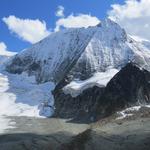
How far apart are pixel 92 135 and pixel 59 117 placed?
66595 mm

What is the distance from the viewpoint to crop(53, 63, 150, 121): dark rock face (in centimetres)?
11562

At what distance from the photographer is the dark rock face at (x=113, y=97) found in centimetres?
11562

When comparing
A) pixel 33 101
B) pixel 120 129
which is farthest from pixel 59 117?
pixel 120 129

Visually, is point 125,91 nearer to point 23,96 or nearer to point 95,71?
point 95,71

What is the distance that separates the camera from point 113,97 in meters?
119

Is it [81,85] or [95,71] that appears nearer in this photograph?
[81,85]

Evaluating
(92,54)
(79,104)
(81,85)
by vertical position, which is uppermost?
(92,54)

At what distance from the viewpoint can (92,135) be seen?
6366 centimetres

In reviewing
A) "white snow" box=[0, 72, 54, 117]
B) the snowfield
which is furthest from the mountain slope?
"white snow" box=[0, 72, 54, 117]

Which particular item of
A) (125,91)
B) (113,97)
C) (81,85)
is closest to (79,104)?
(81,85)

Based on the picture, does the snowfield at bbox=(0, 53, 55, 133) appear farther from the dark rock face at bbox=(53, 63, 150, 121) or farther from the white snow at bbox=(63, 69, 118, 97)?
the dark rock face at bbox=(53, 63, 150, 121)

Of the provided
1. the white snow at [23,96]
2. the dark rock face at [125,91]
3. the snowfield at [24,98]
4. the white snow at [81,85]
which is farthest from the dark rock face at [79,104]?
the white snow at [23,96]

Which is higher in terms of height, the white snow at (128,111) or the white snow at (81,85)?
the white snow at (81,85)

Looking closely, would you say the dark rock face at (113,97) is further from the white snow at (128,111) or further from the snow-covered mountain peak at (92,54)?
the snow-covered mountain peak at (92,54)
